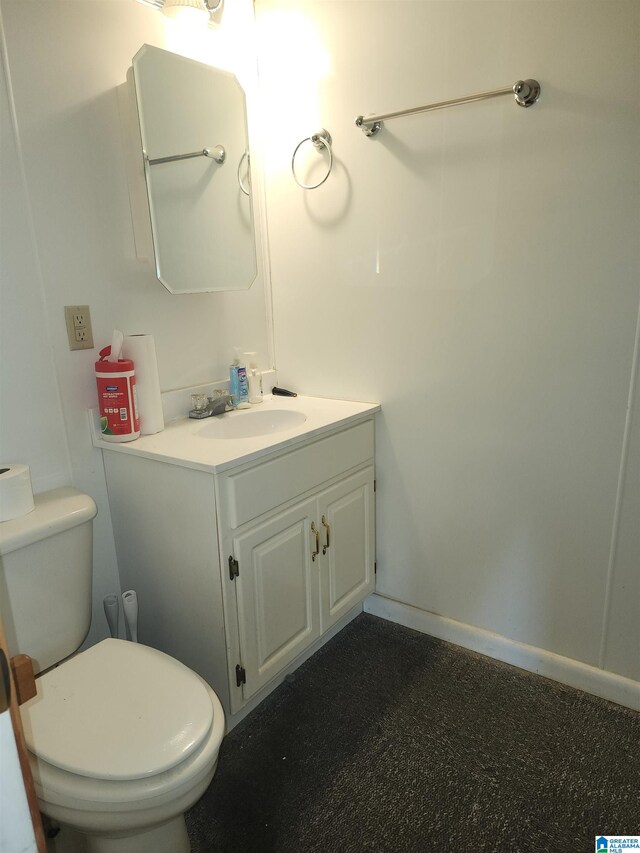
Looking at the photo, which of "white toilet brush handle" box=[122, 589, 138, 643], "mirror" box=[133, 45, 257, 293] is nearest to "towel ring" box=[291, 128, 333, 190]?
"mirror" box=[133, 45, 257, 293]

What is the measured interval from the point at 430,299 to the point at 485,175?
39 cm

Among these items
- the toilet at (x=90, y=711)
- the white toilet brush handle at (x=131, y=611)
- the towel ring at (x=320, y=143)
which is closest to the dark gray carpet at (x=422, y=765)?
the toilet at (x=90, y=711)

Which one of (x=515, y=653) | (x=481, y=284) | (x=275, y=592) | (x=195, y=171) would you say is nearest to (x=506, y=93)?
(x=481, y=284)

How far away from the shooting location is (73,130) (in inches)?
56.7

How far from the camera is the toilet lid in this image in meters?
0.99

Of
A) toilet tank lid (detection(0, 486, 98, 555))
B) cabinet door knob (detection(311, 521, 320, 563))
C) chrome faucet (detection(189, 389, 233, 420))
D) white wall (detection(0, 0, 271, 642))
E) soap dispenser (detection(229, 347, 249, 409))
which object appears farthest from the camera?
soap dispenser (detection(229, 347, 249, 409))

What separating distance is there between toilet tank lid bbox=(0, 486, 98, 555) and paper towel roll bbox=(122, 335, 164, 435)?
11.2 inches

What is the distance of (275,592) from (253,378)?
0.79 metres

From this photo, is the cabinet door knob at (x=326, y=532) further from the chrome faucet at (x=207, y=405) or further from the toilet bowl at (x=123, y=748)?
the toilet bowl at (x=123, y=748)

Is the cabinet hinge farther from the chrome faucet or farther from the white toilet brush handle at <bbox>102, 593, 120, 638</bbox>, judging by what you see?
the chrome faucet

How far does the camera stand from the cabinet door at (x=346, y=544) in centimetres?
178

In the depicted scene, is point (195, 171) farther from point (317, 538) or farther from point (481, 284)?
point (317, 538)

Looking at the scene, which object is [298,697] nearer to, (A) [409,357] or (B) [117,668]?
(B) [117,668]

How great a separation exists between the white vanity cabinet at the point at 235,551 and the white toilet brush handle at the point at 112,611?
69 millimetres
